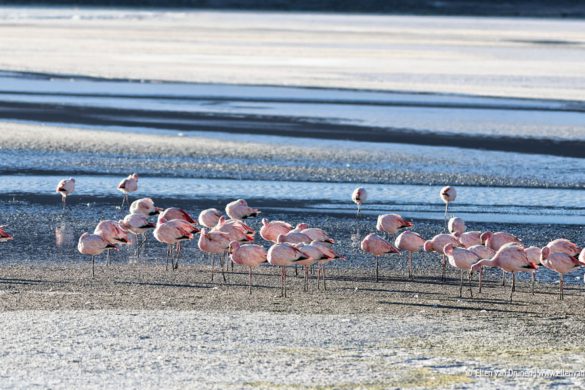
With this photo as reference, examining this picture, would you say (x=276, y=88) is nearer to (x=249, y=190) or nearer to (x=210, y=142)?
(x=210, y=142)

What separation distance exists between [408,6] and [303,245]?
8091 centimetres

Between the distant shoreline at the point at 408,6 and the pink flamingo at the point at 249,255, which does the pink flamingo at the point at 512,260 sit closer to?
the pink flamingo at the point at 249,255

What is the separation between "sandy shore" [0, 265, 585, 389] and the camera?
8.52 m

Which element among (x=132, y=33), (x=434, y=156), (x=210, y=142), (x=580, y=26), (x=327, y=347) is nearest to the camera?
(x=327, y=347)

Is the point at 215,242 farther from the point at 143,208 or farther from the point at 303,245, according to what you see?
the point at 143,208

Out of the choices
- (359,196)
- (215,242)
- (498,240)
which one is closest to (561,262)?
(498,240)

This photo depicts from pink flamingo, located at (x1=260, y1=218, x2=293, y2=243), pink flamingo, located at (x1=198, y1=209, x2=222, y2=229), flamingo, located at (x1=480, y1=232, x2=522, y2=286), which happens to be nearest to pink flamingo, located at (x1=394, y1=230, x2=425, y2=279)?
flamingo, located at (x1=480, y1=232, x2=522, y2=286)

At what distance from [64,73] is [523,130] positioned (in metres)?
16.6

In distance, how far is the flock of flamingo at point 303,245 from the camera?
11.4m

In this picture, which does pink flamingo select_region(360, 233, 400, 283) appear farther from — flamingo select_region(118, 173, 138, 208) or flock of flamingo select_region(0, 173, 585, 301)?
flamingo select_region(118, 173, 138, 208)

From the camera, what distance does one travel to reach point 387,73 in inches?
1480

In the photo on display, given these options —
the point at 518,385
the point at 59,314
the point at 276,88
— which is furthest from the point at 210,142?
the point at 518,385

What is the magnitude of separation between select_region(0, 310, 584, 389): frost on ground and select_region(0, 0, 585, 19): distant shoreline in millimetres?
76777

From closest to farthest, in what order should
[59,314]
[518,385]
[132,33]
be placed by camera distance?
[518,385]
[59,314]
[132,33]
